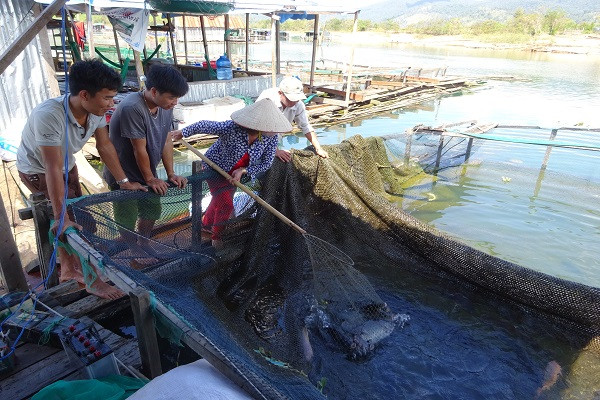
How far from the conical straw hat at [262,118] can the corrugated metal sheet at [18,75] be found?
5.82 metres

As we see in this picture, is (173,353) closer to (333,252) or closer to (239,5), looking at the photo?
(333,252)

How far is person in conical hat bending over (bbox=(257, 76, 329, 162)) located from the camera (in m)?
3.77

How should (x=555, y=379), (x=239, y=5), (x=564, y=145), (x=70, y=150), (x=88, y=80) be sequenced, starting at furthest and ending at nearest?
(x=239, y=5)
(x=564, y=145)
(x=555, y=379)
(x=70, y=150)
(x=88, y=80)

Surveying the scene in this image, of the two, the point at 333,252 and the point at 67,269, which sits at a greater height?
the point at 67,269

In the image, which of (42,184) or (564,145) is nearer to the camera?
(42,184)

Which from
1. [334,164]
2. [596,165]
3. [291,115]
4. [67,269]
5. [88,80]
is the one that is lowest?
[596,165]

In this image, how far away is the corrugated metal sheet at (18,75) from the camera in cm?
654

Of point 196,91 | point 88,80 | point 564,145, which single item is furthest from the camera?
point 196,91

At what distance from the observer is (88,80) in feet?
7.20

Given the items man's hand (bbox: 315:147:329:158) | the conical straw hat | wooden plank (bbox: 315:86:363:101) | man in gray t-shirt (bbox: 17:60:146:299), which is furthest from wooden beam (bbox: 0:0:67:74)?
wooden plank (bbox: 315:86:363:101)

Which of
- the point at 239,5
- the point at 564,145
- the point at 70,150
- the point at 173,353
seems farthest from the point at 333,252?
the point at 239,5

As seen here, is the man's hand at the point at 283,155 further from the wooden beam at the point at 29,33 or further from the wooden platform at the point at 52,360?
the wooden beam at the point at 29,33

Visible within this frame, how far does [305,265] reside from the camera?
3623 millimetres

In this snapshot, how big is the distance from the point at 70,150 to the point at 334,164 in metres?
2.40
